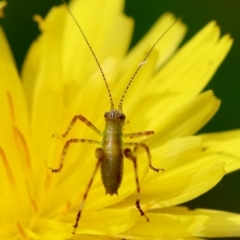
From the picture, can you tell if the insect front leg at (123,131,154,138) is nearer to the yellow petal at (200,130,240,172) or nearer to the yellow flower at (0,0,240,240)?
the yellow flower at (0,0,240,240)

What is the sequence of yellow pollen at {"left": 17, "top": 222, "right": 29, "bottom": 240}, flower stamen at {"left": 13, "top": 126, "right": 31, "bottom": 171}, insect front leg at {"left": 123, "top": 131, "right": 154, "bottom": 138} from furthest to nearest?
insect front leg at {"left": 123, "top": 131, "right": 154, "bottom": 138}, flower stamen at {"left": 13, "top": 126, "right": 31, "bottom": 171}, yellow pollen at {"left": 17, "top": 222, "right": 29, "bottom": 240}

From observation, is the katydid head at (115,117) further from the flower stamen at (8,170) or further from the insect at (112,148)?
the flower stamen at (8,170)

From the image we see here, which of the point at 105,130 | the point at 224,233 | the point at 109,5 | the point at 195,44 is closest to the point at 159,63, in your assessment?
the point at 195,44

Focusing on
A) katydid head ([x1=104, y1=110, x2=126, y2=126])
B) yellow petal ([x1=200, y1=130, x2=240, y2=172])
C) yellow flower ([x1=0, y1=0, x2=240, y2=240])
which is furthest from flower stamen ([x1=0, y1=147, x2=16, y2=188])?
yellow petal ([x1=200, y1=130, x2=240, y2=172])

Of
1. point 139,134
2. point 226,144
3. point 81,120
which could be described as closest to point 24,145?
point 81,120

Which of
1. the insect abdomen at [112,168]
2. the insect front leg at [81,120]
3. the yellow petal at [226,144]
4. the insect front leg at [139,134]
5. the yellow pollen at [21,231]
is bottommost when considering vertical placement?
the yellow pollen at [21,231]

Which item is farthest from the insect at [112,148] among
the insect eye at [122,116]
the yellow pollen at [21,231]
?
the yellow pollen at [21,231]

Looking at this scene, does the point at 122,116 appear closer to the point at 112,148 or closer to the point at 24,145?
the point at 112,148

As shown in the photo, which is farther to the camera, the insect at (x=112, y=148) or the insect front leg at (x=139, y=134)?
the insect front leg at (x=139, y=134)
